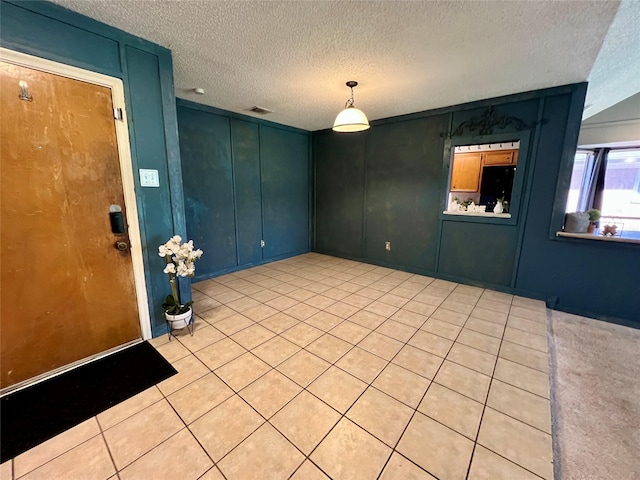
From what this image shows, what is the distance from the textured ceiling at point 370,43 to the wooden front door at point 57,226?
70cm

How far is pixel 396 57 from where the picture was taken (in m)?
2.19

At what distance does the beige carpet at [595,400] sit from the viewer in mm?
1321

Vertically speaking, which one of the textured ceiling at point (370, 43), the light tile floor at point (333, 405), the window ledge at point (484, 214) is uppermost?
the textured ceiling at point (370, 43)

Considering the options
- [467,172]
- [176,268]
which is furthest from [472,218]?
[176,268]

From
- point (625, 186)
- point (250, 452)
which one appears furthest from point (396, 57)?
point (625, 186)

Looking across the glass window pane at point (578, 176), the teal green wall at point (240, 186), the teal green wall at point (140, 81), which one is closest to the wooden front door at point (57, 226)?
the teal green wall at point (140, 81)

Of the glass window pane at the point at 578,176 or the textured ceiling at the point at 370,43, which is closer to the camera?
the textured ceiling at the point at 370,43

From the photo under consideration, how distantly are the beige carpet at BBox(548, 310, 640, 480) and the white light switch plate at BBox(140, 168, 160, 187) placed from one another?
3.27 metres

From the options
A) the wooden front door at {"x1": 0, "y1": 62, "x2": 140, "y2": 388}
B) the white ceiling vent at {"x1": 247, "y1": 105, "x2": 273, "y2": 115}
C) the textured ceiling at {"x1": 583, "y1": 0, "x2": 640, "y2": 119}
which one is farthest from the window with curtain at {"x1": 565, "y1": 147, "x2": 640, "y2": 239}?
the wooden front door at {"x1": 0, "y1": 62, "x2": 140, "y2": 388}

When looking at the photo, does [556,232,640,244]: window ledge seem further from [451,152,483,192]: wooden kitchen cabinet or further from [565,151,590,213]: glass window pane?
[565,151,590,213]: glass window pane

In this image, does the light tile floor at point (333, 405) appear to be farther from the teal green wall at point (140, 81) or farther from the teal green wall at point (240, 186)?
the teal green wall at point (240, 186)

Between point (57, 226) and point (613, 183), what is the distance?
8.76 metres

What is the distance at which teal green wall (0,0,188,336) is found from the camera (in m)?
1.61

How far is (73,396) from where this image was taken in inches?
65.1
